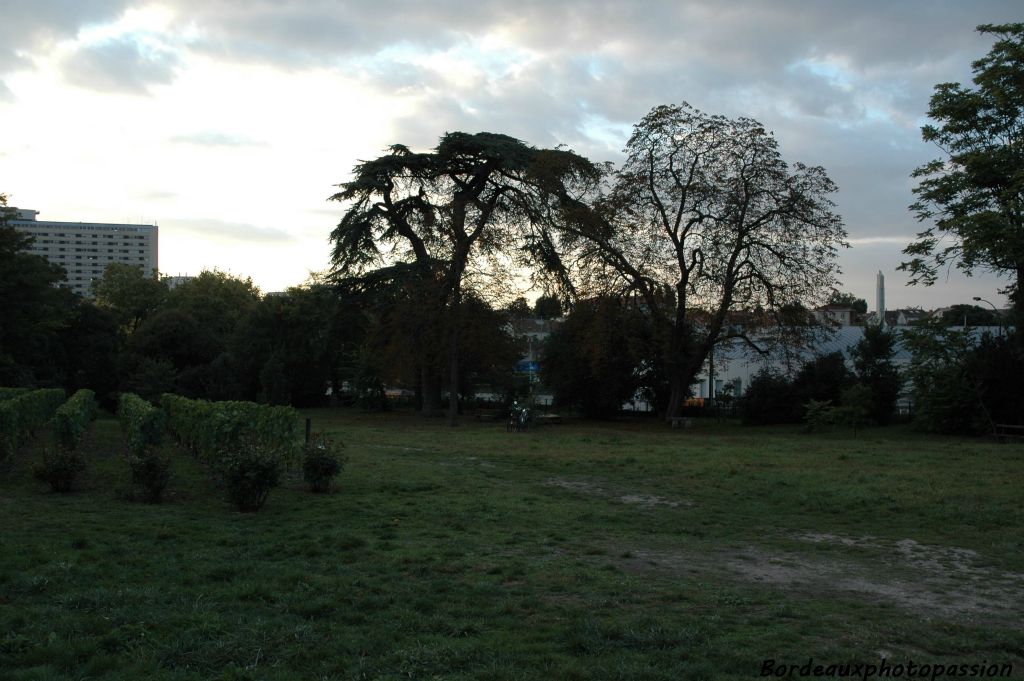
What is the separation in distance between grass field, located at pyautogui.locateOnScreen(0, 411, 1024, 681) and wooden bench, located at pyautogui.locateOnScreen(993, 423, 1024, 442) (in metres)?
15.8

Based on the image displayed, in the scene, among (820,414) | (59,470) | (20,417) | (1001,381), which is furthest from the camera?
(820,414)

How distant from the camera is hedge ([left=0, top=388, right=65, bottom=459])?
608 inches

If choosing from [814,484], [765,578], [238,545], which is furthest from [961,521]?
[238,545]

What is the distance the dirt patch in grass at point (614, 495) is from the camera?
1396 cm

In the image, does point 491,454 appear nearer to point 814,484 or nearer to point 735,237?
point 814,484

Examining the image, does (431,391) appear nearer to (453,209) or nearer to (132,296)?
(453,209)

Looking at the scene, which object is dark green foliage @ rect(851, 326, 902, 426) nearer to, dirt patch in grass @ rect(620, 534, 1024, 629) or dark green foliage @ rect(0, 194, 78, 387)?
dirt patch in grass @ rect(620, 534, 1024, 629)

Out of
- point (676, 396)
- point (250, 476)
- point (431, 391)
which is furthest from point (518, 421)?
point (250, 476)

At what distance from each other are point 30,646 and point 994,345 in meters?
36.7

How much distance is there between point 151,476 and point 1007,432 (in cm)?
3179

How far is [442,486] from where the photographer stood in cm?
1560

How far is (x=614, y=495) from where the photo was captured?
49.3 ft

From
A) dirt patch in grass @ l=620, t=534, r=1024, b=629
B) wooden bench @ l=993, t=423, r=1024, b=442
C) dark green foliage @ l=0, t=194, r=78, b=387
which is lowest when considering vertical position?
dirt patch in grass @ l=620, t=534, r=1024, b=629

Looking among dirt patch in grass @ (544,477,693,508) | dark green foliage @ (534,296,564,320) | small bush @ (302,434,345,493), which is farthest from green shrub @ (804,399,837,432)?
small bush @ (302,434,345,493)
